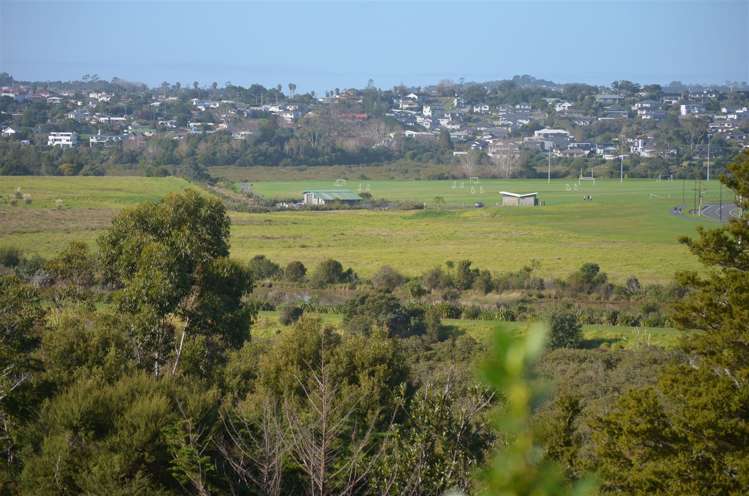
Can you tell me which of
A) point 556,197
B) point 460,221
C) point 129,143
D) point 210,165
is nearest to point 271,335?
point 460,221

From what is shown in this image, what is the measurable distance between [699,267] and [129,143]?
59.1m

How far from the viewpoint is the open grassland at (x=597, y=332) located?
21859mm

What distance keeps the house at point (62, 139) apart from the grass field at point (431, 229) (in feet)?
83.4

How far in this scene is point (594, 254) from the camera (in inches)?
1436

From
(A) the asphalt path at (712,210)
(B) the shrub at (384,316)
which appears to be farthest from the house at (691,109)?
(B) the shrub at (384,316)

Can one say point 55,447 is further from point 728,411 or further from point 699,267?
point 699,267

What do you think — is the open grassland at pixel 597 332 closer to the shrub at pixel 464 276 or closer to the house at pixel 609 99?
the shrub at pixel 464 276

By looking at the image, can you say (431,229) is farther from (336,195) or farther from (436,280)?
(436,280)

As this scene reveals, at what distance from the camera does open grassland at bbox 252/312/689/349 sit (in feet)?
71.7

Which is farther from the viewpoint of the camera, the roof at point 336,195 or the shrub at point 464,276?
the roof at point 336,195

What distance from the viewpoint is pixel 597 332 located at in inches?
896

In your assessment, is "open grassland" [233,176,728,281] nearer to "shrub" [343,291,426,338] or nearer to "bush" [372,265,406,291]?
"bush" [372,265,406,291]

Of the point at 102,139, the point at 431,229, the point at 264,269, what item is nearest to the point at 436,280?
the point at 264,269

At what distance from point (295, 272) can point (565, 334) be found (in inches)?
440
